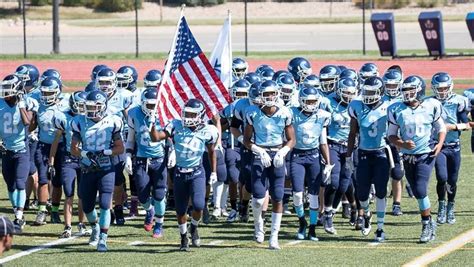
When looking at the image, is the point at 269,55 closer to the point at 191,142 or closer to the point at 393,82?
the point at 393,82

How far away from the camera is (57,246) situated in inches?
587


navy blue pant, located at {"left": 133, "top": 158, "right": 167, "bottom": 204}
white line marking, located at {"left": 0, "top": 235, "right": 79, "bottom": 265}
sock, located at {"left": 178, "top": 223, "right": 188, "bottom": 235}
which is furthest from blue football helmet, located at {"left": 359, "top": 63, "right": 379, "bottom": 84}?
white line marking, located at {"left": 0, "top": 235, "right": 79, "bottom": 265}

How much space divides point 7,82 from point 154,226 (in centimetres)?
269

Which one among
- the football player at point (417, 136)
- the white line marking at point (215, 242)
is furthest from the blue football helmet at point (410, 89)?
the white line marking at point (215, 242)

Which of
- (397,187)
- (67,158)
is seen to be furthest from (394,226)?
(67,158)

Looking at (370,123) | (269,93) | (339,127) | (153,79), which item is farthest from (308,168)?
(153,79)

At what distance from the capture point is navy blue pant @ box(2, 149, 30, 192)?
16.1 metres

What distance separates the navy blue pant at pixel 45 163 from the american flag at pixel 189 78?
2.19 meters

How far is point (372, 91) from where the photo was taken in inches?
594

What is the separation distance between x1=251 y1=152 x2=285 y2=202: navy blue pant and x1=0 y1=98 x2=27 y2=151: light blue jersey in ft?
11.0

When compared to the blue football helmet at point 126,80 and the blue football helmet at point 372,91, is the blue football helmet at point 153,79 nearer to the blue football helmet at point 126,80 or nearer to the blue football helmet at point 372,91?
the blue football helmet at point 126,80

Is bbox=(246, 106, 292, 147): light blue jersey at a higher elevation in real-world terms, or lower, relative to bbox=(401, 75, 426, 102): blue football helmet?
lower

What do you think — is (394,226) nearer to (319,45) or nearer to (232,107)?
(232,107)

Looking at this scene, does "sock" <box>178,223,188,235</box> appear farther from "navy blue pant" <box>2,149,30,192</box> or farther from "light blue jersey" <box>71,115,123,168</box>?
"navy blue pant" <box>2,149,30,192</box>
